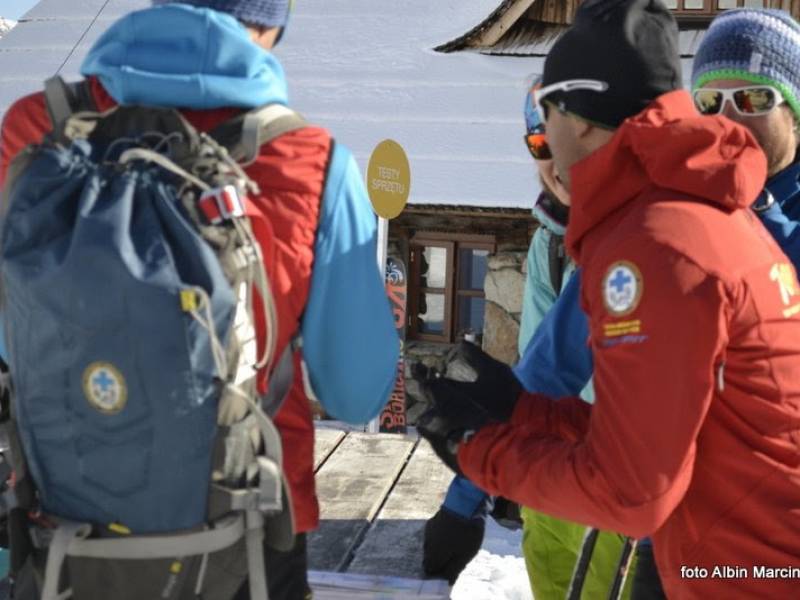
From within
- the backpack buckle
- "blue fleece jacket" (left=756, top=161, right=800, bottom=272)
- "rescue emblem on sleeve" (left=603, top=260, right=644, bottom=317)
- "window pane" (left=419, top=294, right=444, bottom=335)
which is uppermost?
the backpack buckle

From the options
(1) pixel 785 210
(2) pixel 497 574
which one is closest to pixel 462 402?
(1) pixel 785 210

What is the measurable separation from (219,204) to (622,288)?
586 mm

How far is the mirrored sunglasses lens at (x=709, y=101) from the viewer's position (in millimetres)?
2191

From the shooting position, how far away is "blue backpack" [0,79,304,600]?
1.34m

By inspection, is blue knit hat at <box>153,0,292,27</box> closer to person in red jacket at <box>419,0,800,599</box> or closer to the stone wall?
person in red jacket at <box>419,0,800,599</box>

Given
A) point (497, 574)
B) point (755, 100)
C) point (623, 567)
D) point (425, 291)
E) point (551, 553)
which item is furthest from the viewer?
point (425, 291)

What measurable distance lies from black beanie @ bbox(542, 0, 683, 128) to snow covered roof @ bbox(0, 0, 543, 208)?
24.0 ft

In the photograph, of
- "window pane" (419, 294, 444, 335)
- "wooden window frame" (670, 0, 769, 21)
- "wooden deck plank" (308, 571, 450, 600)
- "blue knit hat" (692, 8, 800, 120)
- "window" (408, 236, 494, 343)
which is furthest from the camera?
"window pane" (419, 294, 444, 335)

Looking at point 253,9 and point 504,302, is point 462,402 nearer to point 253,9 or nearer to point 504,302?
point 253,9

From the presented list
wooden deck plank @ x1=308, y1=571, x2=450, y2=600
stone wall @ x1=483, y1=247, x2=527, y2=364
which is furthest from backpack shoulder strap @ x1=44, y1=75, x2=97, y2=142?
stone wall @ x1=483, y1=247, x2=527, y2=364

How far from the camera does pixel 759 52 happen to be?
7.03ft

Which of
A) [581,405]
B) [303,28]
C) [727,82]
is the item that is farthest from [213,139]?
[303,28]

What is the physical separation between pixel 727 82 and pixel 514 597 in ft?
7.04

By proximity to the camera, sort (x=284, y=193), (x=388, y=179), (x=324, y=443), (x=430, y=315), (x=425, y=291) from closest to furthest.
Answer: (x=284, y=193)
(x=324, y=443)
(x=388, y=179)
(x=425, y=291)
(x=430, y=315)
